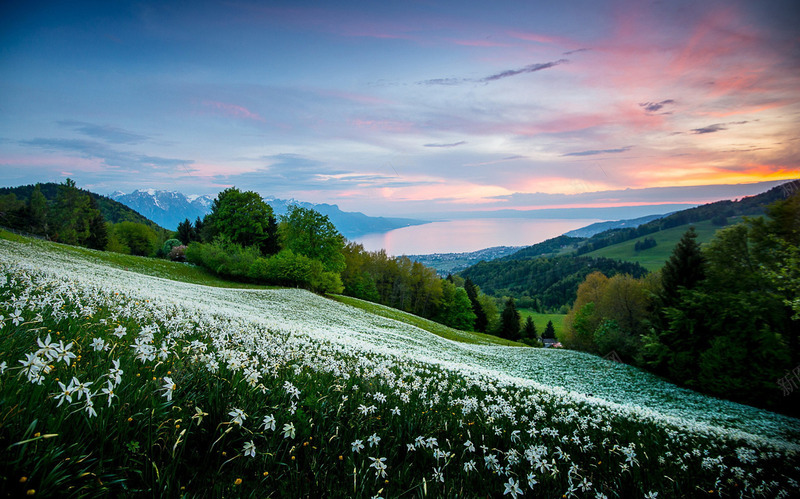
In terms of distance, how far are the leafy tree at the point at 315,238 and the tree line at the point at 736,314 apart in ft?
154

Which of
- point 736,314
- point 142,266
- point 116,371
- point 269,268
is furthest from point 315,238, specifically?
point 116,371

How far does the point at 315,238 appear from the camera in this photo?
5756 cm

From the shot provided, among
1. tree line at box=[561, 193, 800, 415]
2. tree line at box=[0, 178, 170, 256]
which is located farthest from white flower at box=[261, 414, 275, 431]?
tree line at box=[0, 178, 170, 256]

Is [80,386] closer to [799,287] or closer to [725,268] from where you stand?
[799,287]

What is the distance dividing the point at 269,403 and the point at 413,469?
7.56ft

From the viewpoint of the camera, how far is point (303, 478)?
11.1 feet

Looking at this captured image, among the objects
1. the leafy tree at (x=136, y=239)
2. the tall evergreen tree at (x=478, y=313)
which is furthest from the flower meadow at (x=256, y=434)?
the leafy tree at (x=136, y=239)

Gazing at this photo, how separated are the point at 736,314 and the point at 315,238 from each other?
54.1 m

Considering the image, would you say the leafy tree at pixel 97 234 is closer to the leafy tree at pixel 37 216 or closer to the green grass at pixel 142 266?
the leafy tree at pixel 37 216

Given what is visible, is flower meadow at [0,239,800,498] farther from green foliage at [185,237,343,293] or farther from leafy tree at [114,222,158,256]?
leafy tree at [114,222,158,256]

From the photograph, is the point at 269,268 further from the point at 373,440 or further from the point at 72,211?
the point at 72,211

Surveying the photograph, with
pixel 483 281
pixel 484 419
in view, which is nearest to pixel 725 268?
pixel 484 419

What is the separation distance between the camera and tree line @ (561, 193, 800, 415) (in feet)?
64.7

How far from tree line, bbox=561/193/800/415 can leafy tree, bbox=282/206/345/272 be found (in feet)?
154
